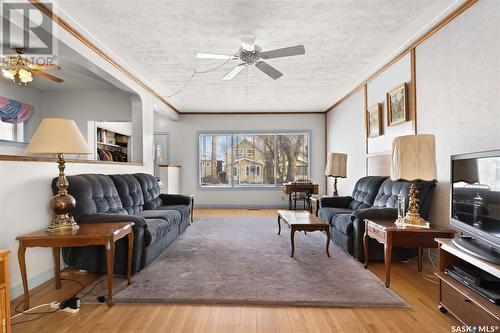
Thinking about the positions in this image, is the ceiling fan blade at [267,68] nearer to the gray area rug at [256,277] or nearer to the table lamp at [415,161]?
the table lamp at [415,161]

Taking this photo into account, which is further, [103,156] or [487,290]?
[103,156]

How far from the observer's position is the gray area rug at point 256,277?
2322mm

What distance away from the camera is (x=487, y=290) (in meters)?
1.69

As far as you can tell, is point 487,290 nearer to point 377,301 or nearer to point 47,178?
point 377,301

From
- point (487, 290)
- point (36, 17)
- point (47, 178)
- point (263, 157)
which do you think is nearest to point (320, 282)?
point (487, 290)

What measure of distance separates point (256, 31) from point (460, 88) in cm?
213

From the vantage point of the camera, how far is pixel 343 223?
350 centimetres

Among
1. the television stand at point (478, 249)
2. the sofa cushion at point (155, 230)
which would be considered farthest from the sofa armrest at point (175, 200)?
the television stand at point (478, 249)

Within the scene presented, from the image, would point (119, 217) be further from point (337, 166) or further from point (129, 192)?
point (337, 166)

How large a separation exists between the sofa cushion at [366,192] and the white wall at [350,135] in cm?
81

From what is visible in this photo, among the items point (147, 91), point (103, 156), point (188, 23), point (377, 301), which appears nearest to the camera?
point (377, 301)

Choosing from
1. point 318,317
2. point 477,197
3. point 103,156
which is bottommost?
point 318,317

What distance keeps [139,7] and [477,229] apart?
3335mm

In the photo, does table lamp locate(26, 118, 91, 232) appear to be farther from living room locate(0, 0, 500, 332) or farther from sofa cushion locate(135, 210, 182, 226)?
sofa cushion locate(135, 210, 182, 226)
